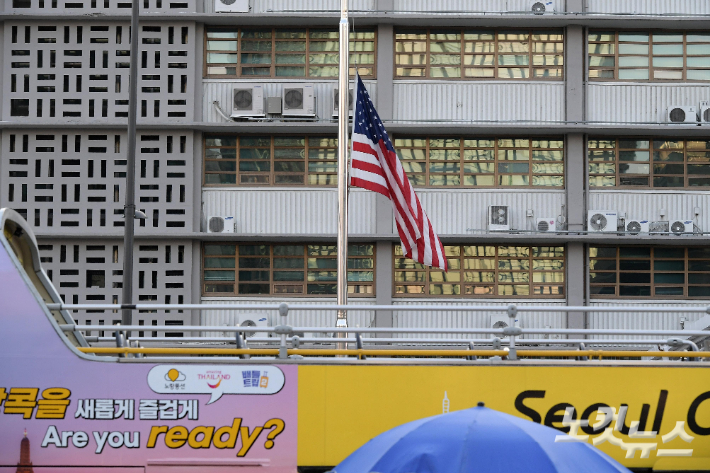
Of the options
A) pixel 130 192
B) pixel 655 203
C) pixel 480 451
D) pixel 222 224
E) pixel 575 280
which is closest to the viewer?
pixel 480 451

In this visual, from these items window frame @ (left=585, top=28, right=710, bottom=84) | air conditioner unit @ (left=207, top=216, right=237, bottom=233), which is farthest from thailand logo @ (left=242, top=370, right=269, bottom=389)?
window frame @ (left=585, top=28, right=710, bottom=84)

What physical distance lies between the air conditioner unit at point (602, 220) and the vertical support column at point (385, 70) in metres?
6.53

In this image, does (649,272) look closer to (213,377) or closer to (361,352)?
(361,352)

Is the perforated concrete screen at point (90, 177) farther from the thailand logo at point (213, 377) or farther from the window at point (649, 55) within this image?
the thailand logo at point (213, 377)

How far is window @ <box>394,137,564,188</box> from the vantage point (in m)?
23.4

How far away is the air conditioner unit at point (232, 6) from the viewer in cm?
2308

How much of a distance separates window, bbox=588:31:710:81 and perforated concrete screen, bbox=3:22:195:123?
12.2 m

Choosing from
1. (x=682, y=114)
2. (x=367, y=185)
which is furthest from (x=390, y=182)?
(x=682, y=114)

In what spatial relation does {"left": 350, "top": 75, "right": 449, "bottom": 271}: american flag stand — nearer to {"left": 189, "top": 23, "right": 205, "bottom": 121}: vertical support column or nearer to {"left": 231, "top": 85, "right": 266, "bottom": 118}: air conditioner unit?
{"left": 231, "top": 85, "right": 266, "bottom": 118}: air conditioner unit

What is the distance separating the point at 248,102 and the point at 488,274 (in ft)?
28.4

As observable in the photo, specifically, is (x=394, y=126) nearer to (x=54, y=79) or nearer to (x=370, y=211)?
(x=370, y=211)

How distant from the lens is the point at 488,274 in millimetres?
23359

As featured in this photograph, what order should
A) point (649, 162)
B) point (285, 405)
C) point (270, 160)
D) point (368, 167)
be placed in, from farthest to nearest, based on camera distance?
point (649, 162)
point (270, 160)
point (368, 167)
point (285, 405)

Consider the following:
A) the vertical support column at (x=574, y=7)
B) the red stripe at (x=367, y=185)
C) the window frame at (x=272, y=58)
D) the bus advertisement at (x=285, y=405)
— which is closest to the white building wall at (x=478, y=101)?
the window frame at (x=272, y=58)
